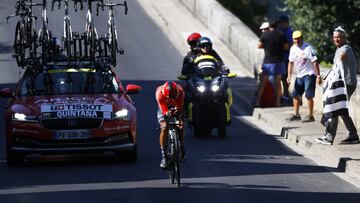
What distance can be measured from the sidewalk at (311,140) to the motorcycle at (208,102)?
1185mm

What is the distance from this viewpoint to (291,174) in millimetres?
17109

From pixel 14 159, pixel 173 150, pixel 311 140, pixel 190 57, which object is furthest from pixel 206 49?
pixel 173 150

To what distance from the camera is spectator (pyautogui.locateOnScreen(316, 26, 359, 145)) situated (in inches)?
744

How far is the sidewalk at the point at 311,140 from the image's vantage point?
1759 centimetres

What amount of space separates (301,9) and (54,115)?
17.2m

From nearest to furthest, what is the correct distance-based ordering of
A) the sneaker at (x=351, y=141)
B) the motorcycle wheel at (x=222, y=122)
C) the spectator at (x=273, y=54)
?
the sneaker at (x=351, y=141) < the motorcycle wheel at (x=222, y=122) < the spectator at (x=273, y=54)

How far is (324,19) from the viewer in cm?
3406

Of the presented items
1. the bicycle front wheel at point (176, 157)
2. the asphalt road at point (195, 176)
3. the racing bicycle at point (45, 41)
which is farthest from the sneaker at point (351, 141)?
the racing bicycle at point (45, 41)

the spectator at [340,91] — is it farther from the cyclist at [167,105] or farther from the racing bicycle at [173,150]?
the racing bicycle at [173,150]

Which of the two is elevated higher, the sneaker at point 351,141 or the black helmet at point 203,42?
the black helmet at point 203,42

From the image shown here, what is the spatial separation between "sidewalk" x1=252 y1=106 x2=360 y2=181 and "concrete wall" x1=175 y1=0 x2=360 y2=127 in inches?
227

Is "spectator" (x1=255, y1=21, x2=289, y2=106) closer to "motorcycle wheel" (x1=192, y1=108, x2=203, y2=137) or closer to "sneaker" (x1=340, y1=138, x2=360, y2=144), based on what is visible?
"motorcycle wheel" (x1=192, y1=108, x2=203, y2=137)

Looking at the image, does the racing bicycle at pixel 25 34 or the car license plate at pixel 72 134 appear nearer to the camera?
the car license plate at pixel 72 134

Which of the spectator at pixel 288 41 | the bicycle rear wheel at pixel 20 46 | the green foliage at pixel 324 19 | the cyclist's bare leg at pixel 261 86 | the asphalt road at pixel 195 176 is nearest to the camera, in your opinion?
the asphalt road at pixel 195 176
